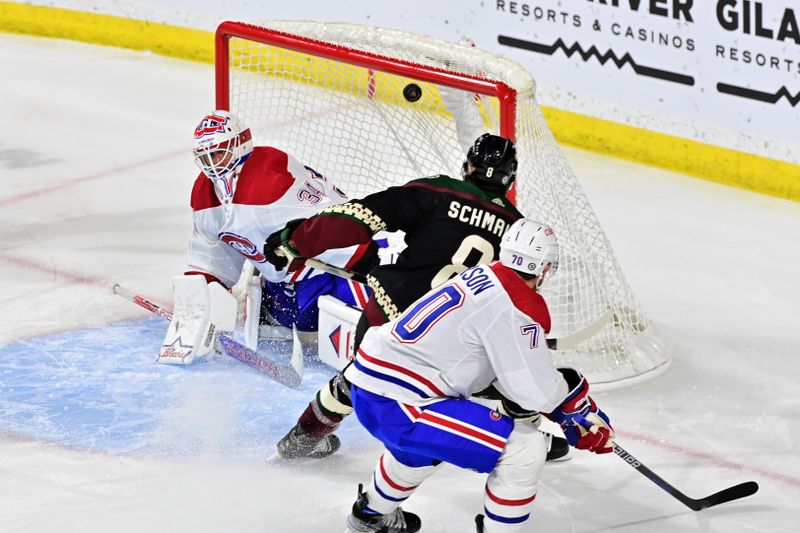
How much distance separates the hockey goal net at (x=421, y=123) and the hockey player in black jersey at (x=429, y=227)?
49cm

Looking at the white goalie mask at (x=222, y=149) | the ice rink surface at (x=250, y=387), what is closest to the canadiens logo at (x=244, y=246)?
the white goalie mask at (x=222, y=149)

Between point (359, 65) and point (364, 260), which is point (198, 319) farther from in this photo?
point (359, 65)

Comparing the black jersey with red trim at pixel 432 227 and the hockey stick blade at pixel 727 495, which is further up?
the black jersey with red trim at pixel 432 227

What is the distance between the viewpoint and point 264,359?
13.9 feet

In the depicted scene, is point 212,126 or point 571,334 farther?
point 571,334

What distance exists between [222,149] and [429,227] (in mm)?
852

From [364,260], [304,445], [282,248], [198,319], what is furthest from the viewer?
[198,319]

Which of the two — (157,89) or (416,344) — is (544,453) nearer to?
(416,344)

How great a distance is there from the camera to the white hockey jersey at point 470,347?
9.57 feet

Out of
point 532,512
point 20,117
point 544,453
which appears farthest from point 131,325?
point 20,117

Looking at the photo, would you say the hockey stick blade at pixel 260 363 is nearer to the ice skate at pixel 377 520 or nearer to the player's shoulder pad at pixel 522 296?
the ice skate at pixel 377 520

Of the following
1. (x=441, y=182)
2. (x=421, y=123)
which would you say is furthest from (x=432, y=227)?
(x=421, y=123)

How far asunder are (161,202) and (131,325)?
1272 mm

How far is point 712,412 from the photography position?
4.07 m
